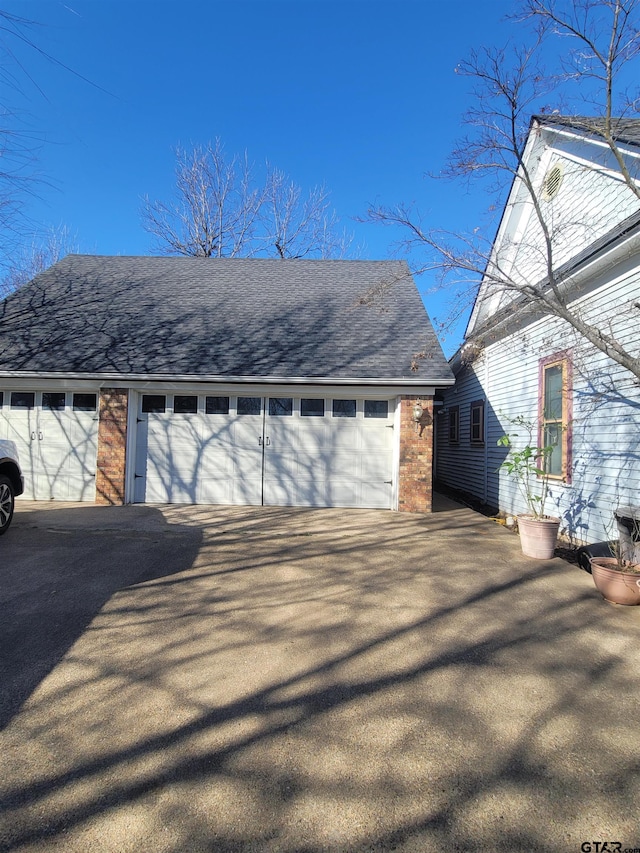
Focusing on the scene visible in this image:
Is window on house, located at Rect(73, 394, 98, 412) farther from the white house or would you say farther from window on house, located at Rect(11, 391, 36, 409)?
the white house

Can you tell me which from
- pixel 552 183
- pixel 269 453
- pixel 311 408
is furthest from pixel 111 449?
pixel 552 183

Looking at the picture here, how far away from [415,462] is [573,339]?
11.0 feet

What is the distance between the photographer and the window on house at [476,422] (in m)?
11.0

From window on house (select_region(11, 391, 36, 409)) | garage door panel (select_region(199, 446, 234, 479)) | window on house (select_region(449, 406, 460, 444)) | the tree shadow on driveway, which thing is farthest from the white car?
window on house (select_region(449, 406, 460, 444))

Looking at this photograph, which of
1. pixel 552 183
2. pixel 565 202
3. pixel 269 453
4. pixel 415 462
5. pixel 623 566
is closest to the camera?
pixel 623 566

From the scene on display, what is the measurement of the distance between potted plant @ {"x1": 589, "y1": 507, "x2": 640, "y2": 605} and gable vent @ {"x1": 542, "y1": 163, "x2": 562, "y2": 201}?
6.22 meters

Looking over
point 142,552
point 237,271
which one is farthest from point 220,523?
point 237,271

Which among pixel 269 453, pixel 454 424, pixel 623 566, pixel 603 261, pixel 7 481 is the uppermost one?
pixel 603 261

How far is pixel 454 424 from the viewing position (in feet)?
43.9

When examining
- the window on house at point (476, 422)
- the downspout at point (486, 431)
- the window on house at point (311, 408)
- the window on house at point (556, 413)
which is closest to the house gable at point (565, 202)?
the window on house at point (556, 413)

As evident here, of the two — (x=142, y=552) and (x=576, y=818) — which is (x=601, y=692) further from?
(x=142, y=552)

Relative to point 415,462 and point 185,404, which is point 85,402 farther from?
point 415,462

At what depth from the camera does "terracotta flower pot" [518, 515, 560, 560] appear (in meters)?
5.83

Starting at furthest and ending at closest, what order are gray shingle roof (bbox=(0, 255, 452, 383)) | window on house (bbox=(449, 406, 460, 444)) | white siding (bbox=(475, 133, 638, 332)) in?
window on house (bbox=(449, 406, 460, 444)) → gray shingle roof (bbox=(0, 255, 452, 383)) → white siding (bbox=(475, 133, 638, 332))
